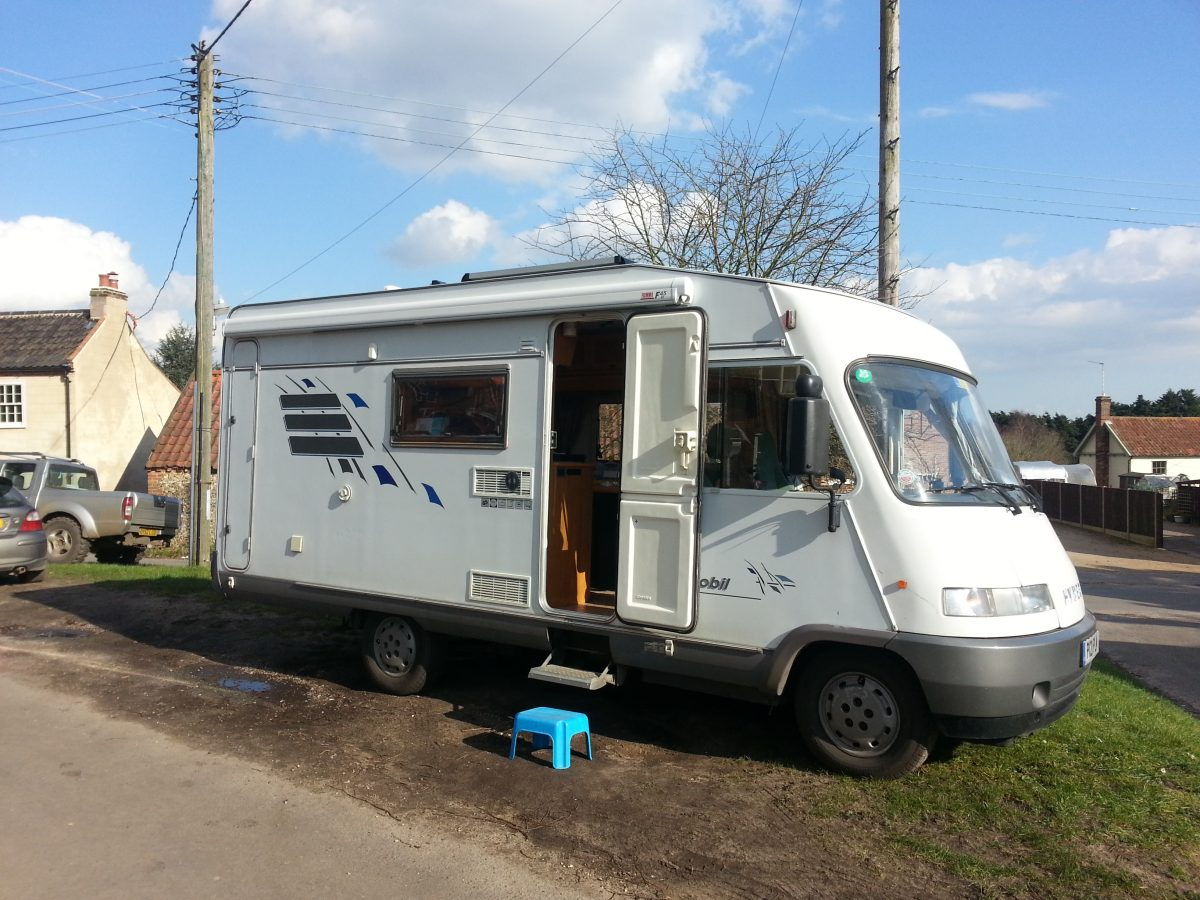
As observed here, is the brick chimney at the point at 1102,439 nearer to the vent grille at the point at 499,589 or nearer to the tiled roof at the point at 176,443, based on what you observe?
the tiled roof at the point at 176,443

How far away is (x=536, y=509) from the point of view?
6.41 metres

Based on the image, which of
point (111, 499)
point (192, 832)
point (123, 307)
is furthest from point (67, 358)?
point (192, 832)

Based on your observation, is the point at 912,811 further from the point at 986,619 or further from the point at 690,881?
the point at 690,881

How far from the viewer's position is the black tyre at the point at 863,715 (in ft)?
17.1

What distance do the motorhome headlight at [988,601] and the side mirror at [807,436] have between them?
924mm

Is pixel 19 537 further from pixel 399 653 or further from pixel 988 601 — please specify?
pixel 988 601

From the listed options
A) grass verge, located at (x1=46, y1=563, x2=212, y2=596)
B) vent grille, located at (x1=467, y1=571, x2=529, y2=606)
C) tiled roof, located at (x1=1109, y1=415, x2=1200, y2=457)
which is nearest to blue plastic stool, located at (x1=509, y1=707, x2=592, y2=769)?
vent grille, located at (x1=467, y1=571, x2=529, y2=606)

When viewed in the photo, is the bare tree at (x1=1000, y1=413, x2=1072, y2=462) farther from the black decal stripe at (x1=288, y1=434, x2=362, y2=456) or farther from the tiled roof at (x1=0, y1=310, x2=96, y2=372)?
the black decal stripe at (x1=288, y1=434, x2=362, y2=456)

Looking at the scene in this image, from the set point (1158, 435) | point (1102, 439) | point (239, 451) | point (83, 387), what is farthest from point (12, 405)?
point (1158, 435)

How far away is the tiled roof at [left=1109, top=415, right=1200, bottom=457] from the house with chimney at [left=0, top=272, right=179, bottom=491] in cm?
4480

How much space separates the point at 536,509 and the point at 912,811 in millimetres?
2899

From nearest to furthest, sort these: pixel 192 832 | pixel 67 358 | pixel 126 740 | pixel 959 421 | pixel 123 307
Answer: pixel 192 832 < pixel 959 421 < pixel 126 740 < pixel 67 358 < pixel 123 307

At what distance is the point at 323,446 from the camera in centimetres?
759

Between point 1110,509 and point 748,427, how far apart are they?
2748 centimetres
